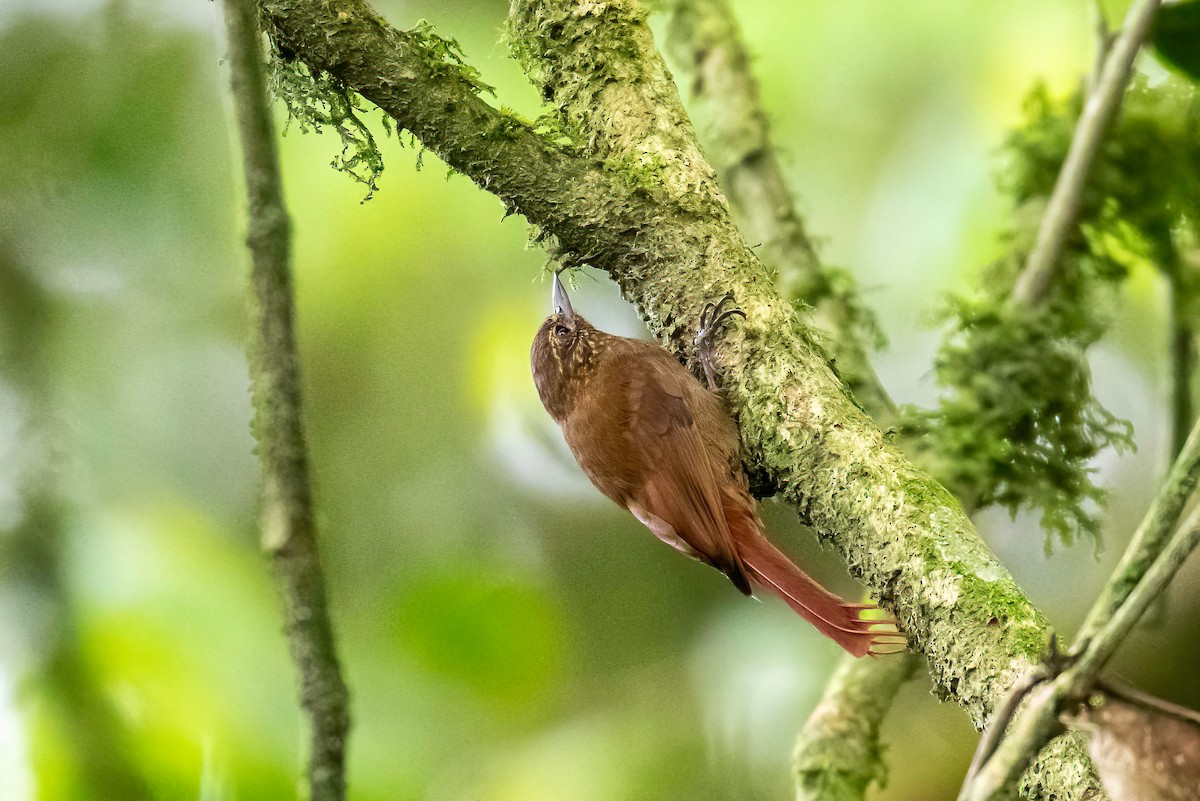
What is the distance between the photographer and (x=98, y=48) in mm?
2445

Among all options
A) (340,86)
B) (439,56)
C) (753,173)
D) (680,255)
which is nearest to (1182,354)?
(753,173)

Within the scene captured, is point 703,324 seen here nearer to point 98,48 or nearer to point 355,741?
point 355,741

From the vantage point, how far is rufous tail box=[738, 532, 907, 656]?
1.61 meters

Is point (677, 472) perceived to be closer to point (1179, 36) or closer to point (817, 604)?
point (817, 604)

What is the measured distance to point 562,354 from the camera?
2.11 metres

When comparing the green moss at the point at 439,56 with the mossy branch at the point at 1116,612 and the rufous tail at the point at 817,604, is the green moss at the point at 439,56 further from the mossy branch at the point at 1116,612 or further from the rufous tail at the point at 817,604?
the mossy branch at the point at 1116,612

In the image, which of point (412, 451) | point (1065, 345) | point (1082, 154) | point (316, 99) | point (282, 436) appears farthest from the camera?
point (412, 451)

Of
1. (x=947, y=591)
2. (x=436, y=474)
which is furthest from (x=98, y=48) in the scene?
(x=947, y=591)

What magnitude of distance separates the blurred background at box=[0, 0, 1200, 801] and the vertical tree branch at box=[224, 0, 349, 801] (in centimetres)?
114

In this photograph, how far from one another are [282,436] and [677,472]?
3.53 ft

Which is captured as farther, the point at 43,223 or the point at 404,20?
the point at 404,20

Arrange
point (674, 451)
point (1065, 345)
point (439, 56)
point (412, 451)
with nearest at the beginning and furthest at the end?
point (439, 56), point (674, 451), point (1065, 345), point (412, 451)

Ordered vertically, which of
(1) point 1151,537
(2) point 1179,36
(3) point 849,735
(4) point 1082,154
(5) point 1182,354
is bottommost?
(3) point 849,735

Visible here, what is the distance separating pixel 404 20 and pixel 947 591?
7.63ft
